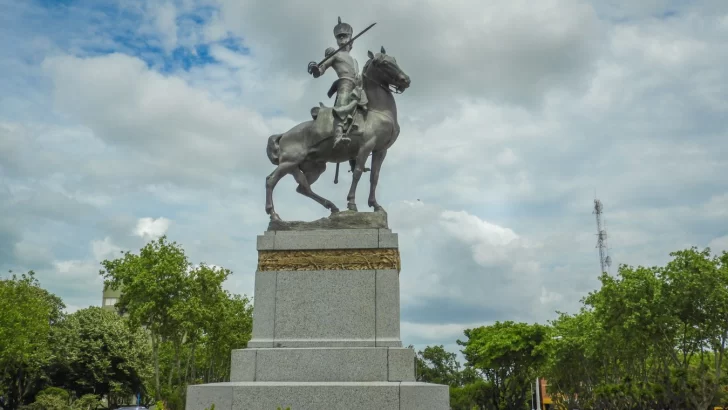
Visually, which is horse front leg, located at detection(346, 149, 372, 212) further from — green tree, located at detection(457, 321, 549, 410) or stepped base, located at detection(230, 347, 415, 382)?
green tree, located at detection(457, 321, 549, 410)

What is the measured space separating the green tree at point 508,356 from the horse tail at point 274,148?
34.4 metres

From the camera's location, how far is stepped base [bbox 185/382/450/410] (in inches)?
388

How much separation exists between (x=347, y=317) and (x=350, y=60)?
5.67 meters

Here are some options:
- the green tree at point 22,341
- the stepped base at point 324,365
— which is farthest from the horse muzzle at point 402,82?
the green tree at point 22,341

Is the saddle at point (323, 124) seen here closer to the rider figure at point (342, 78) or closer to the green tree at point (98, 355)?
the rider figure at point (342, 78)

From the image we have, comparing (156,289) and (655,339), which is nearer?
(655,339)

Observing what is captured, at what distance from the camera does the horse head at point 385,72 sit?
12964 mm

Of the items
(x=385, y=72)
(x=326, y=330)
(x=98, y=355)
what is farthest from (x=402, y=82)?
(x=98, y=355)

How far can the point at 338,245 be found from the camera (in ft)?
38.5

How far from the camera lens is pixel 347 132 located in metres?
12.7

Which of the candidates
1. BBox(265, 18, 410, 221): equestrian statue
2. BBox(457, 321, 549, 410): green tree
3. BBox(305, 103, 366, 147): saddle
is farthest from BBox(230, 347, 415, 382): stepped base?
BBox(457, 321, 549, 410): green tree

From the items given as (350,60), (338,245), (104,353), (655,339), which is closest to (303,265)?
(338,245)

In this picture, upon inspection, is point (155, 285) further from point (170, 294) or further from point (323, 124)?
point (323, 124)

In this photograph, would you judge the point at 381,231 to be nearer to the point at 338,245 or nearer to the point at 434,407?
the point at 338,245
